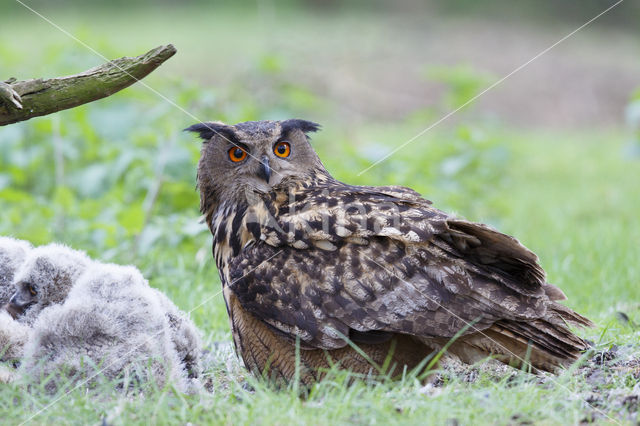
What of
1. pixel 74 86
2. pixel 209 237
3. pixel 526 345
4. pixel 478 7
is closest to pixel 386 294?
pixel 526 345

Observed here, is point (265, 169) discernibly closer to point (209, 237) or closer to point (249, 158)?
point (249, 158)

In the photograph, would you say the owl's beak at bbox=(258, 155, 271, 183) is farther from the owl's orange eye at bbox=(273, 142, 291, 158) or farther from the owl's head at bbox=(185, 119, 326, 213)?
the owl's orange eye at bbox=(273, 142, 291, 158)

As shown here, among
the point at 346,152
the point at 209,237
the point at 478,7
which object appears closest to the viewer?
the point at 209,237

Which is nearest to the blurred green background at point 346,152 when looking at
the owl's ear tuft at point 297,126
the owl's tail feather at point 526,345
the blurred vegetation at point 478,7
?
the owl's ear tuft at point 297,126

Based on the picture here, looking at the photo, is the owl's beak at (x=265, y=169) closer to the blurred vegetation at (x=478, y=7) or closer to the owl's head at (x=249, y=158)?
the owl's head at (x=249, y=158)

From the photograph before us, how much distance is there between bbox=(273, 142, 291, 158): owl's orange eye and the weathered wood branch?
869 mm

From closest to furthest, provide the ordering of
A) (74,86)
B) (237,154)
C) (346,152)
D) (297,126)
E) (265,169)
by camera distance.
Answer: (74,86)
(265,169)
(237,154)
(297,126)
(346,152)

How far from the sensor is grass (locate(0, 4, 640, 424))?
9.66 feet

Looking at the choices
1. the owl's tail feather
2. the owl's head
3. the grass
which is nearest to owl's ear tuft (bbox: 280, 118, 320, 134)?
the owl's head

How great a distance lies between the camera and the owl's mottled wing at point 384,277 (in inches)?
130

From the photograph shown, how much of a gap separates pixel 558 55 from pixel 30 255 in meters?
16.8

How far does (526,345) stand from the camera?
334cm

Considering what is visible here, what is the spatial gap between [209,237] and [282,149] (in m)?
2.32

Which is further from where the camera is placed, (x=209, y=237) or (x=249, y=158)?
(x=209, y=237)
